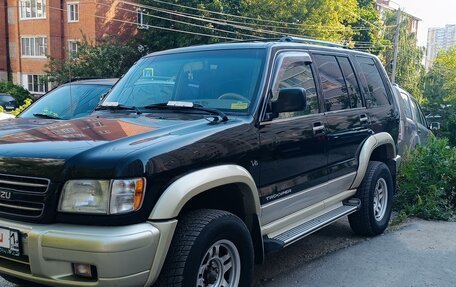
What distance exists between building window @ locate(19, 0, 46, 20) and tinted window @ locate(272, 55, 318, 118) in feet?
127

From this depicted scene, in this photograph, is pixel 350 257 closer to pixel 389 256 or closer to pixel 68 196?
pixel 389 256

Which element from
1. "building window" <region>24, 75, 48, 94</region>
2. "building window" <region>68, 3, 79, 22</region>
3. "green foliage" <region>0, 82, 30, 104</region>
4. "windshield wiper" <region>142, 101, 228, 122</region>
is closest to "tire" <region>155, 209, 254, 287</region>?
"windshield wiper" <region>142, 101, 228, 122</region>

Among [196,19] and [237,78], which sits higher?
[196,19]

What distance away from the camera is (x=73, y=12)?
37500 mm

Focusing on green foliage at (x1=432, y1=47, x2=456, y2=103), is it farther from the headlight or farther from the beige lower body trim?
the headlight

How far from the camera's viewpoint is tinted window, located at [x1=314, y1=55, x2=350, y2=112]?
4832 mm

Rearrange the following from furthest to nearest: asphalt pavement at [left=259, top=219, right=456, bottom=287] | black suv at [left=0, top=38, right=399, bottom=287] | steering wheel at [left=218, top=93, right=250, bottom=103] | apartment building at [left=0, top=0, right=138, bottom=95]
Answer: apartment building at [left=0, top=0, right=138, bottom=95] < asphalt pavement at [left=259, top=219, right=456, bottom=287] < steering wheel at [left=218, top=93, right=250, bottom=103] < black suv at [left=0, top=38, right=399, bottom=287]

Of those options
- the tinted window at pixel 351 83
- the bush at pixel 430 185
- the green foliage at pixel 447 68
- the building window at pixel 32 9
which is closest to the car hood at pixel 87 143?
the tinted window at pixel 351 83

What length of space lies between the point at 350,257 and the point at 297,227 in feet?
3.37

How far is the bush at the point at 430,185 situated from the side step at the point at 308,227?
1840 mm

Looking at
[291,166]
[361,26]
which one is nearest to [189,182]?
[291,166]

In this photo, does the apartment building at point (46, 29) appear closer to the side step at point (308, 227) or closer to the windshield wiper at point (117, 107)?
the windshield wiper at point (117, 107)

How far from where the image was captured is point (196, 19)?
33219 mm

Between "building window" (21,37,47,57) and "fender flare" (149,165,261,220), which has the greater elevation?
"building window" (21,37,47,57)
